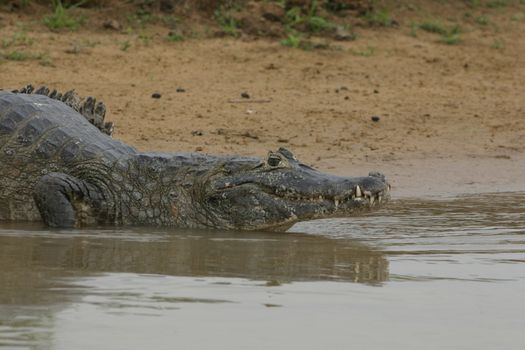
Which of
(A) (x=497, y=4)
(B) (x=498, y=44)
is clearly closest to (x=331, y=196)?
(B) (x=498, y=44)

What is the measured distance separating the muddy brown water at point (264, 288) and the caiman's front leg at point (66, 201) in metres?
0.19

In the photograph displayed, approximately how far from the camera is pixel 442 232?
766cm

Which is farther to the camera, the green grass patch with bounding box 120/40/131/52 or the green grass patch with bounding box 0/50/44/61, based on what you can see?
the green grass patch with bounding box 120/40/131/52

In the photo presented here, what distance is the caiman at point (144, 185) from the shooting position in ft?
25.5

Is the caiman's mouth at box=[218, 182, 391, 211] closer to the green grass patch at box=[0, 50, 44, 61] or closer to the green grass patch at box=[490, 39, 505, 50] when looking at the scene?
the green grass patch at box=[0, 50, 44, 61]

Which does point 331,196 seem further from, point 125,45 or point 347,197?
point 125,45

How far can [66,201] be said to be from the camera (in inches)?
311

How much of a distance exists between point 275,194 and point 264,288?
2477mm

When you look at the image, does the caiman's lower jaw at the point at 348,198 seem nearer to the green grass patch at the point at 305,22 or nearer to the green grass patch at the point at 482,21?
the green grass patch at the point at 305,22

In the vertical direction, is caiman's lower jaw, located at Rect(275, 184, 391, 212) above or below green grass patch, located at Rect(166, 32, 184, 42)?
below

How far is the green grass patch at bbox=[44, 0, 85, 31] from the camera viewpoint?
13.5 m

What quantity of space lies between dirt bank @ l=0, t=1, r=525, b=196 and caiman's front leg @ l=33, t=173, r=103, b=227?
2.56 m

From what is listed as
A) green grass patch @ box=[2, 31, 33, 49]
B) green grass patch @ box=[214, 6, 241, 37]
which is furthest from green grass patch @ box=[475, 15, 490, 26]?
green grass patch @ box=[2, 31, 33, 49]

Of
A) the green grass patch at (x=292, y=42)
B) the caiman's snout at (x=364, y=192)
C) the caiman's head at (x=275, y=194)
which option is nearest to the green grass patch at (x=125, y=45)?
the green grass patch at (x=292, y=42)
